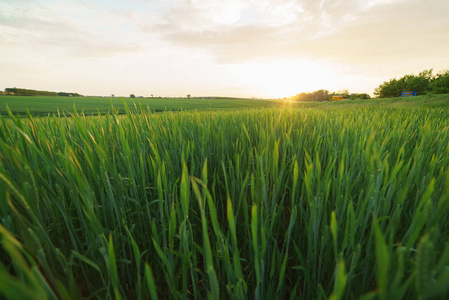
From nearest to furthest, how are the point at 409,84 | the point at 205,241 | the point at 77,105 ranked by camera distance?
the point at 205,241
the point at 77,105
the point at 409,84

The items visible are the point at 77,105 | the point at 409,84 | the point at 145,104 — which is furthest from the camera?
the point at 409,84

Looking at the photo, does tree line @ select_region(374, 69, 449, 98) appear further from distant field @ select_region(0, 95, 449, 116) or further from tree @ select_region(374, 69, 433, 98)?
distant field @ select_region(0, 95, 449, 116)

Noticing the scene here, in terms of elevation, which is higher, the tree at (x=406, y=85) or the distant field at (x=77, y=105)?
the tree at (x=406, y=85)

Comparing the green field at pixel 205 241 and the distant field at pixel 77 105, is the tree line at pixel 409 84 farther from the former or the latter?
the green field at pixel 205 241

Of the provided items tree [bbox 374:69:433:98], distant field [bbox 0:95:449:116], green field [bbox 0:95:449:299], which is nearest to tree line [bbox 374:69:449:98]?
tree [bbox 374:69:433:98]

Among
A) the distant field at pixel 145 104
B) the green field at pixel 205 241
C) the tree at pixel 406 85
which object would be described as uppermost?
the tree at pixel 406 85

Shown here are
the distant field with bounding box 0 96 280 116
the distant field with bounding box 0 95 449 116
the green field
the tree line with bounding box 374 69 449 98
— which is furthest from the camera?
the tree line with bounding box 374 69 449 98

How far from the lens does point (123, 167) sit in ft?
2.19

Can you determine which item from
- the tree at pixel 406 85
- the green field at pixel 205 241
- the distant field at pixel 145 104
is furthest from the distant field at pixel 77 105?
the tree at pixel 406 85

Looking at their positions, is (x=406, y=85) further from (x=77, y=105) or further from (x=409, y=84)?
(x=77, y=105)

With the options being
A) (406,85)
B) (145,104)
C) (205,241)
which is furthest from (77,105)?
(406,85)

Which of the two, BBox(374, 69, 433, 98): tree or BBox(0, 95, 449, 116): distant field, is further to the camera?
BBox(374, 69, 433, 98): tree

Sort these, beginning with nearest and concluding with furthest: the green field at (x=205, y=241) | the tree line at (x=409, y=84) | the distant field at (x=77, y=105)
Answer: the green field at (x=205, y=241), the distant field at (x=77, y=105), the tree line at (x=409, y=84)

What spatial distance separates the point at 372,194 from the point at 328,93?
55771 mm
